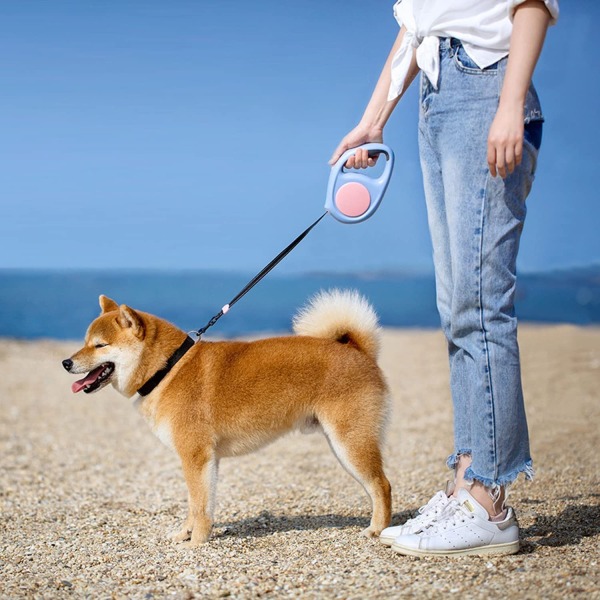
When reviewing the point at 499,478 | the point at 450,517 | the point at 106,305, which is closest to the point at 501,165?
the point at 499,478

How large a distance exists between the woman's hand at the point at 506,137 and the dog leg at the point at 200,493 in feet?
6.10

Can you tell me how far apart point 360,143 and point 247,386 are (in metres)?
1.20

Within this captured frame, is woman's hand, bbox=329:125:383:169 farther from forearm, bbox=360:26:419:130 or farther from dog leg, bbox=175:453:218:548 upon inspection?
dog leg, bbox=175:453:218:548

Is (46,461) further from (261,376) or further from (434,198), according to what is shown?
(434,198)

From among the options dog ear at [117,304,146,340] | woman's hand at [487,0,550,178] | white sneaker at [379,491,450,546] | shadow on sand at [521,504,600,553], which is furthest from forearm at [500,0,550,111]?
dog ear at [117,304,146,340]

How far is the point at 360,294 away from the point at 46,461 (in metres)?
3.56

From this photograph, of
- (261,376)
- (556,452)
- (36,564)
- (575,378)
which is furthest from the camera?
(575,378)

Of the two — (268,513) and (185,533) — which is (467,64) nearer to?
(185,533)

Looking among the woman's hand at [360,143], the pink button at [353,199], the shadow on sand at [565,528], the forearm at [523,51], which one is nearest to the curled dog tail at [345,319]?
the pink button at [353,199]

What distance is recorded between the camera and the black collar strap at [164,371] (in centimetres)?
353

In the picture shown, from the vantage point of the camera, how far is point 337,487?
4602mm

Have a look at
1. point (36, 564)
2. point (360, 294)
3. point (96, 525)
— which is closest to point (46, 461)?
point (96, 525)

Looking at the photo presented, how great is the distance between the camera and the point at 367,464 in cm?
326

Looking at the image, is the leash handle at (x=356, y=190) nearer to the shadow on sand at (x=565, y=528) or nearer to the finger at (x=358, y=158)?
the finger at (x=358, y=158)
